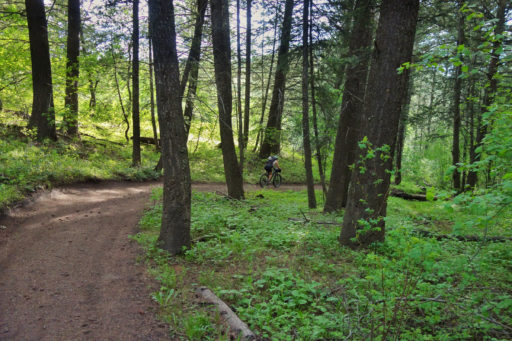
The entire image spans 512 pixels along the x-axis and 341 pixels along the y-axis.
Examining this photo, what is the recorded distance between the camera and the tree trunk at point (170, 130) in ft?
18.8

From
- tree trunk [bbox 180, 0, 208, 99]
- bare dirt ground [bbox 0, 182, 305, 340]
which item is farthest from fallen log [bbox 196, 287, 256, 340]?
tree trunk [bbox 180, 0, 208, 99]

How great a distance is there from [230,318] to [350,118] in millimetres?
7797

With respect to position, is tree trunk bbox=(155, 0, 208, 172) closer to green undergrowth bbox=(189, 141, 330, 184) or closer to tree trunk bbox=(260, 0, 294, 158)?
green undergrowth bbox=(189, 141, 330, 184)

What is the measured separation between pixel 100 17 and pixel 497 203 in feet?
55.3

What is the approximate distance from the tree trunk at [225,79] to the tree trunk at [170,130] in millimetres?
3844

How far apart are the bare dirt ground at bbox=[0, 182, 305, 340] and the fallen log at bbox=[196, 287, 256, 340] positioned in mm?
736

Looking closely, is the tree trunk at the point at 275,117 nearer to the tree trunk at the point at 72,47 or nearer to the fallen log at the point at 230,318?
the tree trunk at the point at 72,47

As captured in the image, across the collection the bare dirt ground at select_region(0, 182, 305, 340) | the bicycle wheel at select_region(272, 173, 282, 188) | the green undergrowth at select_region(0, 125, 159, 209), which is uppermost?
the green undergrowth at select_region(0, 125, 159, 209)

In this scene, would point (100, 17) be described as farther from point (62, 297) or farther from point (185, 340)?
point (185, 340)

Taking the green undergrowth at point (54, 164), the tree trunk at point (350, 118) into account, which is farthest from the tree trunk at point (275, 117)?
the green undergrowth at point (54, 164)

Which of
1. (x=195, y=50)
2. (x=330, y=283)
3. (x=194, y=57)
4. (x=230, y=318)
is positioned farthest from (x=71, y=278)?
(x=194, y=57)

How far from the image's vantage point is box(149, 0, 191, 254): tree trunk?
5742mm

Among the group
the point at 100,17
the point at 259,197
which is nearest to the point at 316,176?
the point at 259,197

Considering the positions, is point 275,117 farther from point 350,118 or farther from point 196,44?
point 350,118
